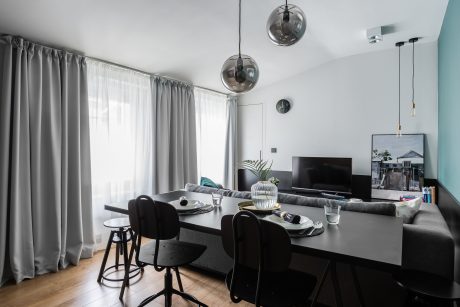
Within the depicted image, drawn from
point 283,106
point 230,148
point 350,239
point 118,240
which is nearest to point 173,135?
point 230,148

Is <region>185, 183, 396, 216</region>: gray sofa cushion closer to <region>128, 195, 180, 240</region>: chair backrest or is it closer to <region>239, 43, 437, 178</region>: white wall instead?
<region>128, 195, 180, 240</region>: chair backrest

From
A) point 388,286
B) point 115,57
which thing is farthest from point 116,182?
point 388,286

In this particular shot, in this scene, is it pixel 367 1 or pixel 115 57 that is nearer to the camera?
pixel 367 1

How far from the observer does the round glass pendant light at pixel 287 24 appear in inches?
71.2

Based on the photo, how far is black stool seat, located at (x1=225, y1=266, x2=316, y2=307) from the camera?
1.37 m

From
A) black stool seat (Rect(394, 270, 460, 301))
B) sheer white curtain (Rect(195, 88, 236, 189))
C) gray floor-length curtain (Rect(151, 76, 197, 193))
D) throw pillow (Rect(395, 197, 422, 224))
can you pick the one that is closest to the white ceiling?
gray floor-length curtain (Rect(151, 76, 197, 193))

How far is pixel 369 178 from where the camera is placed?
14.7ft

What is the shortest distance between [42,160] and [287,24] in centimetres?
264

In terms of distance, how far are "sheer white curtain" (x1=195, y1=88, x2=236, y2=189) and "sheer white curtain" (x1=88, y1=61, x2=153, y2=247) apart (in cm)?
118

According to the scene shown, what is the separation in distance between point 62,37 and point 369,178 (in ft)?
14.9

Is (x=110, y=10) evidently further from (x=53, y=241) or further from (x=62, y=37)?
(x=53, y=241)

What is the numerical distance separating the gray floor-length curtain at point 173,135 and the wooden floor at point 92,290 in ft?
5.10

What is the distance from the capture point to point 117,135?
363cm

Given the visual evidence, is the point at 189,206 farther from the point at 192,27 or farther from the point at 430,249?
the point at 192,27
